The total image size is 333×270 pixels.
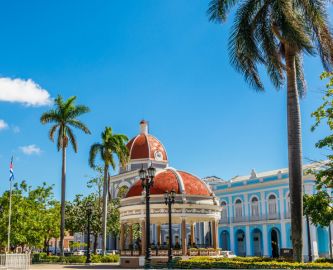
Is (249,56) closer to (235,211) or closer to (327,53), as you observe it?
(327,53)

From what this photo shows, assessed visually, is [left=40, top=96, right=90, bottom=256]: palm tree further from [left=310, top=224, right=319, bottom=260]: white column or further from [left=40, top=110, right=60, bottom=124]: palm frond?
[left=310, top=224, right=319, bottom=260]: white column

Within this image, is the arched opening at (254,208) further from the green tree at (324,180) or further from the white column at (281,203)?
the green tree at (324,180)

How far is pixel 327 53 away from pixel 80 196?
4081 cm

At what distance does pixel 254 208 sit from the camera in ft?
189

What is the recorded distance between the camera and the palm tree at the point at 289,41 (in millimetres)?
19469

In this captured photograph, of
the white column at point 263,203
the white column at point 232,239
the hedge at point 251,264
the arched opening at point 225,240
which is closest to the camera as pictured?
the hedge at point 251,264

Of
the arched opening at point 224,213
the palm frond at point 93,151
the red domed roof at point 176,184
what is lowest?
the arched opening at point 224,213

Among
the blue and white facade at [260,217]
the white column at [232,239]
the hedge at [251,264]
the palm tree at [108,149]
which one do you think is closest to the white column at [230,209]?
the blue and white facade at [260,217]

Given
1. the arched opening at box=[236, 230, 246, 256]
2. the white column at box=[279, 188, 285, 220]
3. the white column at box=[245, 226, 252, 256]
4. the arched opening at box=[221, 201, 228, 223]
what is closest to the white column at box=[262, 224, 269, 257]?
the white column at box=[245, 226, 252, 256]

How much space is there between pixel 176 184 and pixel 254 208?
81.3 ft

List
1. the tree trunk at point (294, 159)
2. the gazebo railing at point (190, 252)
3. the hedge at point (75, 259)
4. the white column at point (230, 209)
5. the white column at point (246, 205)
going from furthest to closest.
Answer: the white column at point (230, 209) → the white column at point (246, 205) → the hedge at point (75, 259) → the gazebo railing at point (190, 252) → the tree trunk at point (294, 159)

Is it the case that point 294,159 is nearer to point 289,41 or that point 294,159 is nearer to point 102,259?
point 289,41

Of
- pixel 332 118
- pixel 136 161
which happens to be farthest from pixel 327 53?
pixel 136 161

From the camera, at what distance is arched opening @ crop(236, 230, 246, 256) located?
59331 millimetres
